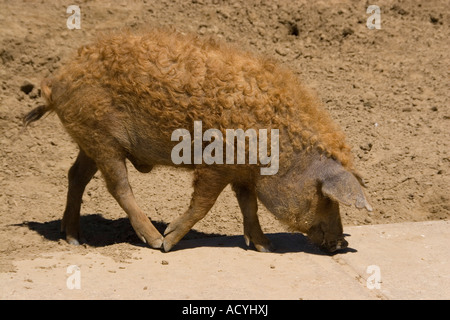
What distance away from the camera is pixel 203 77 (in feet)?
17.7

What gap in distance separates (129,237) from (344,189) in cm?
221

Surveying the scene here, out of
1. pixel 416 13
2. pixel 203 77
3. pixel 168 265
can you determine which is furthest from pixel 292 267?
pixel 416 13

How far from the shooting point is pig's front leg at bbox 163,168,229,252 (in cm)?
544

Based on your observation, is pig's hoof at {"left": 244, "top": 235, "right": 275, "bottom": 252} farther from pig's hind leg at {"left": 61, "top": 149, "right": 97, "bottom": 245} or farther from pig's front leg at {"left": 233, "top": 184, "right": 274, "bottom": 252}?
pig's hind leg at {"left": 61, "top": 149, "right": 97, "bottom": 245}

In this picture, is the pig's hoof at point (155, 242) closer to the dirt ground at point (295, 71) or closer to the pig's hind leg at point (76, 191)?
the dirt ground at point (295, 71)

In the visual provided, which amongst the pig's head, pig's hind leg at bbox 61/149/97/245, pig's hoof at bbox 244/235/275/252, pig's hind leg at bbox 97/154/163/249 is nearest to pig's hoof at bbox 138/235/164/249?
pig's hind leg at bbox 97/154/163/249

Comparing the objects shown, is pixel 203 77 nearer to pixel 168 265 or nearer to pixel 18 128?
pixel 168 265

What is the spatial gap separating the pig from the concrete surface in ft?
0.81

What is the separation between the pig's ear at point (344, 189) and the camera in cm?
510

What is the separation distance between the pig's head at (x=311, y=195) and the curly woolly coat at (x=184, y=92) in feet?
0.39

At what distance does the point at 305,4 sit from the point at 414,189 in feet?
14.5

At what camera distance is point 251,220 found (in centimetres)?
572

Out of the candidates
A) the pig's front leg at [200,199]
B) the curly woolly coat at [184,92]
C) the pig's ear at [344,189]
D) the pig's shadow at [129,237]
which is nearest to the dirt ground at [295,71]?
the pig's shadow at [129,237]
